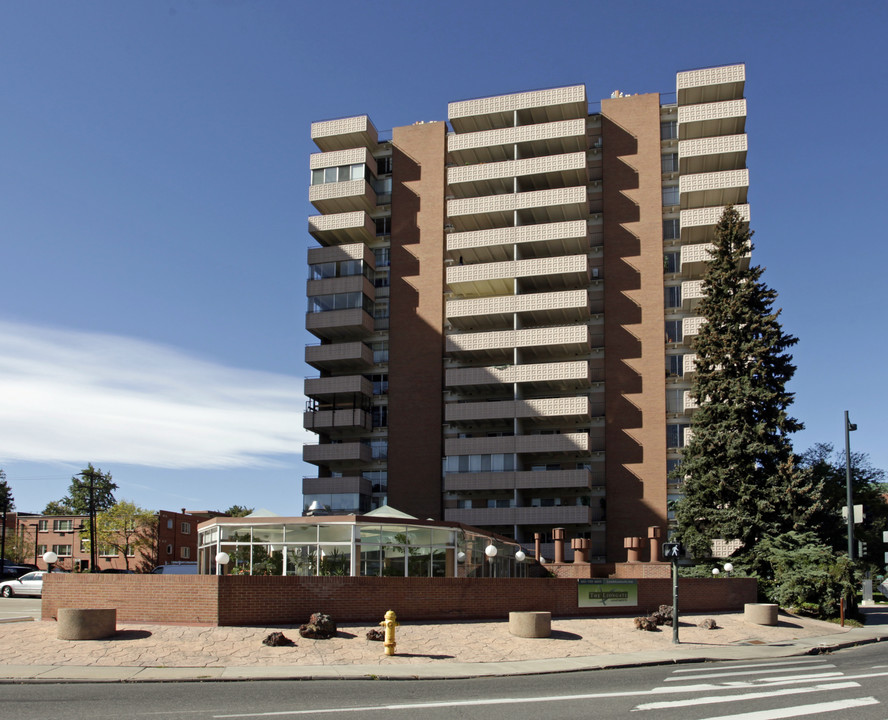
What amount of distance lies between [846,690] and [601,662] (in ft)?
25.0

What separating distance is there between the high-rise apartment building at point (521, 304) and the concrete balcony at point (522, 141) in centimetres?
15

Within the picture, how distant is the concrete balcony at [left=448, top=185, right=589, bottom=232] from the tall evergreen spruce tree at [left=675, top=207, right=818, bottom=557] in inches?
693

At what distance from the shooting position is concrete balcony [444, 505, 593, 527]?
60.2 meters

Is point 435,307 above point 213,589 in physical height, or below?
above

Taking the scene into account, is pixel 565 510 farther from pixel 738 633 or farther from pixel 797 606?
pixel 738 633

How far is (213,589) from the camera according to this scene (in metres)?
25.1

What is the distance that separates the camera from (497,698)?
55.2ft

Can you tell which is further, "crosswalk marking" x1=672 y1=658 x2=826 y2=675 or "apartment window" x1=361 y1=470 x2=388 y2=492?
"apartment window" x1=361 y1=470 x2=388 y2=492

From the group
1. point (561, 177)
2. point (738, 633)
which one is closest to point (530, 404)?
point (561, 177)

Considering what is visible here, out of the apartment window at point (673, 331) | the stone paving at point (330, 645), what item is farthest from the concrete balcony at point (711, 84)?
the stone paving at point (330, 645)

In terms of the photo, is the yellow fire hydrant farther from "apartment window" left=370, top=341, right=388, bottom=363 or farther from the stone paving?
"apartment window" left=370, top=341, right=388, bottom=363

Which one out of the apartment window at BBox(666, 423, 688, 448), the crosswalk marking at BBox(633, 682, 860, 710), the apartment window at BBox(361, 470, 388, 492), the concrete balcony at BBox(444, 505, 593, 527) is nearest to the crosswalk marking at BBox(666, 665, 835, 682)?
the crosswalk marking at BBox(633, 682, 860, 710)

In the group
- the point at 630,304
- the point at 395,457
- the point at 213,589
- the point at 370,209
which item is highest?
the point at 370,209

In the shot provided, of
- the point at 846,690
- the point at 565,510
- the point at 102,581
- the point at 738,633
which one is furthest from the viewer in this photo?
the point at 565,510
